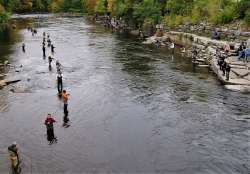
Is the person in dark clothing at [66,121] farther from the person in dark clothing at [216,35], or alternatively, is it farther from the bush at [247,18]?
the bush at [247,18]

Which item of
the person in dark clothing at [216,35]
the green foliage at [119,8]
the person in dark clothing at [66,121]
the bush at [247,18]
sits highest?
the green foliage at [119,8]

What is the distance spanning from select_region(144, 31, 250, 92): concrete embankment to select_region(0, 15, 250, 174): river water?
5.43 feet

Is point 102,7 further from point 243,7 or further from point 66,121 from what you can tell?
point 66,121

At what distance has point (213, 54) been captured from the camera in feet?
206

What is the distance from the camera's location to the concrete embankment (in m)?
47.9

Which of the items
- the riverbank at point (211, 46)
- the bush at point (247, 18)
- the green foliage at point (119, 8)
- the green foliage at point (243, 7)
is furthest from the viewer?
the green foliage at point (119, 8)

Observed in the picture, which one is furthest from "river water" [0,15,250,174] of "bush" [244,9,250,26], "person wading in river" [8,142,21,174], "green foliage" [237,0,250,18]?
"green foliage" [237,0,250,18]

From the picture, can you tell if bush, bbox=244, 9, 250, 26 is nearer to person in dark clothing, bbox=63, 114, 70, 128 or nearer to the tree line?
the tree line

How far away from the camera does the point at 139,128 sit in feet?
115

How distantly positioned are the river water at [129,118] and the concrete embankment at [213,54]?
5.43ft

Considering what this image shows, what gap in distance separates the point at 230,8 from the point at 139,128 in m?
51.7

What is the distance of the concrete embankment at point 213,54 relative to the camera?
47.9 meters

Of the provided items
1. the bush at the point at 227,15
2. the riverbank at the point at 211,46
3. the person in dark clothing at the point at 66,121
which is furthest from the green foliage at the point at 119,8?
the person in dark clothing at the point at 66,121

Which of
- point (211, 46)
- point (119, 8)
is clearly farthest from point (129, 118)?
point (119, 8)
